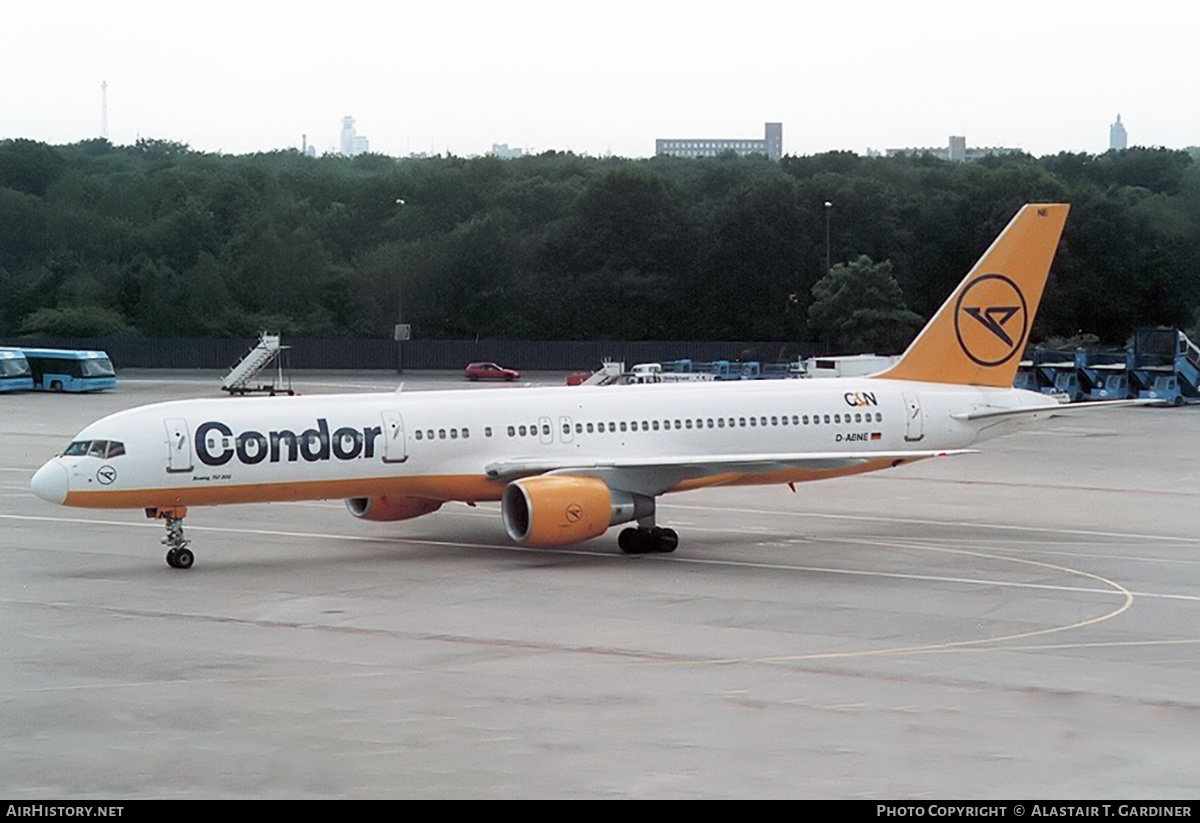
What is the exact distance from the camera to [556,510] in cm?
3403

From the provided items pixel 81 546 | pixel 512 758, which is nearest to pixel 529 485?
pixel 81 546

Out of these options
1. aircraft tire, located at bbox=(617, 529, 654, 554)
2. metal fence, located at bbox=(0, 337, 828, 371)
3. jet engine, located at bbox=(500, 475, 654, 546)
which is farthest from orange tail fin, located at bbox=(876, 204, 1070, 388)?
metal fence, located at bbox=(0, 337, 828, 371)

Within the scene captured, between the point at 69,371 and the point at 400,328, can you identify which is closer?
the point at 69,371

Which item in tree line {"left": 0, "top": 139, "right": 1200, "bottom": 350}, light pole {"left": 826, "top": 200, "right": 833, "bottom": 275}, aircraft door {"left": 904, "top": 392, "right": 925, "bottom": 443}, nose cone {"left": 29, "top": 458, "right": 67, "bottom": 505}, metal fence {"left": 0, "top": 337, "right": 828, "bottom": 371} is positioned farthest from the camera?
metal fence {"left": 0, "top": 337, "right": 828, "bottom": 371}

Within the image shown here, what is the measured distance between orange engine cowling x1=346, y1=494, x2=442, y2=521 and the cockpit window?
6.14 meters

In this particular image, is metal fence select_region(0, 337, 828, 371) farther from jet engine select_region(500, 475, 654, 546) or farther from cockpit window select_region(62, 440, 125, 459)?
cockpit window select_region(62, 440, 125, 459)

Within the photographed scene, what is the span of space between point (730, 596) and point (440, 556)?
8103 mm

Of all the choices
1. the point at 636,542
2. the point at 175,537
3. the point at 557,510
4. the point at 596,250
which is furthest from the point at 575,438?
the point at 596,250

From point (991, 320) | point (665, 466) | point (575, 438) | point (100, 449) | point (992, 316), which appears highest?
point (992, 316)

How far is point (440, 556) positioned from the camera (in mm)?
36281

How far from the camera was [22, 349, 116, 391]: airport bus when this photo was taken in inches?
4003

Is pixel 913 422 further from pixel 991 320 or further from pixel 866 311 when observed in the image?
pixel 866 311

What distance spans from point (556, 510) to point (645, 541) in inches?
122

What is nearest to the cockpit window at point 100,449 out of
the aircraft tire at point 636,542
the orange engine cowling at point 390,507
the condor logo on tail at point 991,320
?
the orange engine cowling at point 390,507
